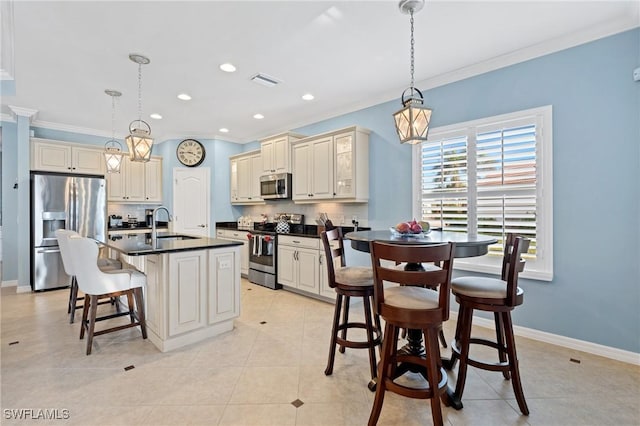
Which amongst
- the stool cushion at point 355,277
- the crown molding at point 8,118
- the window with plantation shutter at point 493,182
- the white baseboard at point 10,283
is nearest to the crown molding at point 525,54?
the window with plantation shutter at point 493,182

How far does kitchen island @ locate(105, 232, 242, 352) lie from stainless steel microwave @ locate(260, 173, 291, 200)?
Result: 2.10 metres

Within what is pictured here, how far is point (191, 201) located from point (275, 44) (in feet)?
14.2

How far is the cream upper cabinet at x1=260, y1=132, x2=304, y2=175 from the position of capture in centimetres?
508

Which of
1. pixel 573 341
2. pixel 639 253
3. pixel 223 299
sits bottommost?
pixel 573 341

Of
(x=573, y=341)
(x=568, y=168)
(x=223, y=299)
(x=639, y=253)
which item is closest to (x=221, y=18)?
(x=223, y=299)

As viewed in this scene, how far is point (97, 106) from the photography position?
14.8 ft

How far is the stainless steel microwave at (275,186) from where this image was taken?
511 centimetres

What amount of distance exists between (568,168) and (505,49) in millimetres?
1298

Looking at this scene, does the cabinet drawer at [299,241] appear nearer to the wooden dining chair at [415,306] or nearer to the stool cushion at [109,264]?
the stool cushion at [109,264]

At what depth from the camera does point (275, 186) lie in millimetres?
5258

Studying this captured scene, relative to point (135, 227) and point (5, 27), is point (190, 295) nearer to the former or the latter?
point (5, 27)

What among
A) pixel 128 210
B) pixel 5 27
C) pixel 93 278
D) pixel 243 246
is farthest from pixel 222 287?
pixel 128 210

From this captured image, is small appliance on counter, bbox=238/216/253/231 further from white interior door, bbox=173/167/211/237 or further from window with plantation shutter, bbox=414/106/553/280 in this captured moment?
window with plantation shutter, bbox=414/106/553/280

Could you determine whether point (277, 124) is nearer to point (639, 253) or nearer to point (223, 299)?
point (223, 299)
